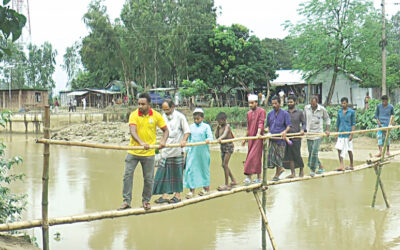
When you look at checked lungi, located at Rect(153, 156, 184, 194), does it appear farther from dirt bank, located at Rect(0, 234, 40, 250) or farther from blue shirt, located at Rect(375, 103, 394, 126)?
blue shirt, located at Rect(375, 103, 394, 126)

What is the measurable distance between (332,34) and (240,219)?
1594 centimetres

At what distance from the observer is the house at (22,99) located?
3862 cm

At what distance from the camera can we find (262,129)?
22.4 feet

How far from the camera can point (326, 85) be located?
1067 inches

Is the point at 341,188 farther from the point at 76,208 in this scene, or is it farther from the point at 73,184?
the point at 73,184

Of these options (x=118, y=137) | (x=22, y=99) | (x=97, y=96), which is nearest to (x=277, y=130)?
(x=118, y=137)

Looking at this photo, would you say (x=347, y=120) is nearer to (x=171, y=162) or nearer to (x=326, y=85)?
(x=171, y=162)

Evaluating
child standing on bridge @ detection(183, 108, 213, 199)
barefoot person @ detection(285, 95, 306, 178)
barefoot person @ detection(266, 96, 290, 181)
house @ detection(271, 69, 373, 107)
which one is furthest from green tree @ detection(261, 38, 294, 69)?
child standing on bridge @ detection(183, 108, 213, 199)

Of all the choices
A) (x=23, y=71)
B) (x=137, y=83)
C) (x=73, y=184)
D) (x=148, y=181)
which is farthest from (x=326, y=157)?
(x=23, y=71)

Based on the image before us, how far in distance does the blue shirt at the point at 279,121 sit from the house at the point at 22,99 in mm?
34219

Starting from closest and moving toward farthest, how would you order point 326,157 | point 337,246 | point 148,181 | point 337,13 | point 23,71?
point 148,181 → point 337,246 → point 326,157 → point 337,13 → point 23,71

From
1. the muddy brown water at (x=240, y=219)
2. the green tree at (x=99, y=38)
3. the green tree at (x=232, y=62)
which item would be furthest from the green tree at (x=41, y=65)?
the muddy brown water at (x=240, y=219)

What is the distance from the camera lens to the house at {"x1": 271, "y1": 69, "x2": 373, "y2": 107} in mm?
24344

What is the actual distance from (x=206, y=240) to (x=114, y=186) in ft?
18.0
